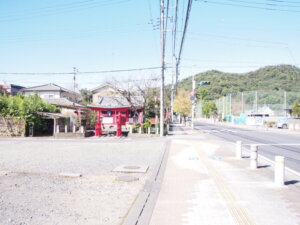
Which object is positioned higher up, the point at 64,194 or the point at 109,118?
the point at 109,118

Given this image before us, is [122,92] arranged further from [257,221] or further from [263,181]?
[257,221]

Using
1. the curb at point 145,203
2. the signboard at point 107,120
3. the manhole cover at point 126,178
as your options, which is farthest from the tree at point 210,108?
the curb at point 145,203

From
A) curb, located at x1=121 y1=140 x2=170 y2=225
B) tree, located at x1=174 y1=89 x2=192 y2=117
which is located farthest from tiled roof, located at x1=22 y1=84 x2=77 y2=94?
curb, located at x1=121 y1=140 x2=170 y2=225

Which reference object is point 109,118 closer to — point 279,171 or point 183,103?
point 279,171

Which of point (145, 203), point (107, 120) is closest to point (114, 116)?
point (107, 120)

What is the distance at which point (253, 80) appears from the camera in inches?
3135

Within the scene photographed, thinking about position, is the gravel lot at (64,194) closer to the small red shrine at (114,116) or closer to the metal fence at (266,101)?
the small red shrine at (114,116)

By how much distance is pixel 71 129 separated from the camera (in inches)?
1000

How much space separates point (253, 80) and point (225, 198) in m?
80.8

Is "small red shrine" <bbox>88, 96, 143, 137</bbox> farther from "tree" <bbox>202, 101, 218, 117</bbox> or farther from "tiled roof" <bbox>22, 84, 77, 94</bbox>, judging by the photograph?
"tree" <bbox>202, 101, 218, 117</bbox>

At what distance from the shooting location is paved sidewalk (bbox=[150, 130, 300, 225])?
446 cm

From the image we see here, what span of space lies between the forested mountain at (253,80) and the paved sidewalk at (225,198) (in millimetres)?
58294

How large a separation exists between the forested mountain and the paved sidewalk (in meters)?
58.3

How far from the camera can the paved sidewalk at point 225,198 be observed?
446 cm
